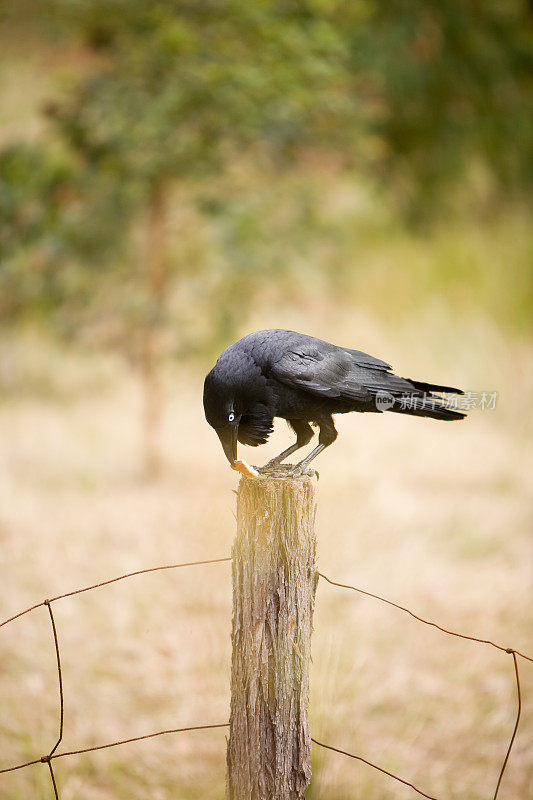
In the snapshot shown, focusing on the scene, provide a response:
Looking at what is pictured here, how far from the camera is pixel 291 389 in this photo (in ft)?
6.12

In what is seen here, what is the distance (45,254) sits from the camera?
16.6 feet

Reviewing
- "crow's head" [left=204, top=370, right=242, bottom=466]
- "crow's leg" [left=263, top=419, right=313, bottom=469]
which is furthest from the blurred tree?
"crow's head" [left=204, top=370, right=242, bottom=466]

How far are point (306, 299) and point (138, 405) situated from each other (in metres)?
2.11

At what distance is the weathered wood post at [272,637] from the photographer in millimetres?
1514

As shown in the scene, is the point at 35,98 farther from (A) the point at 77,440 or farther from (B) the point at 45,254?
(A) the point at 77,440

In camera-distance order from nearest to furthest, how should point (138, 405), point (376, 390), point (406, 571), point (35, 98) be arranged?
point (376, 390) < point (406, 571) < point (35, 98) < point (138, 405)

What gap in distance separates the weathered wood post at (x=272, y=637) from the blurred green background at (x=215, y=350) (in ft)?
3.55

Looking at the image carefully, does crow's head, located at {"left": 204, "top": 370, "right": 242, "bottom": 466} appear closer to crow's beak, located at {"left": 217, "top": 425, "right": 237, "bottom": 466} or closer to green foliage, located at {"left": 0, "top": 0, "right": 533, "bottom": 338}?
crow's beak, located at {"left": 217, "top": 425, "right": 237, "bottom": 466}

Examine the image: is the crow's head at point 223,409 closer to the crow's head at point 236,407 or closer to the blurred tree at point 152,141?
the crow's head at point 236,407

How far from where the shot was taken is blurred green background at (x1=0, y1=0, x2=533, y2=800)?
307cm

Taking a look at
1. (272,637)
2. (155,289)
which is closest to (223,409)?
(272,637)

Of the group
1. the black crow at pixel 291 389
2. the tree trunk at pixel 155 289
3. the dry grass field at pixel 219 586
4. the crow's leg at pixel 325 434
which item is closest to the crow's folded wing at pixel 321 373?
the black crow at pixel 291 389

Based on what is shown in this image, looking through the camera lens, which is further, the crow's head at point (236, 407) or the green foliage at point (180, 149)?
the green foliage at point (180, 149)

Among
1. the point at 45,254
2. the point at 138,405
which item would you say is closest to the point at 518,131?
the point at 138,405
